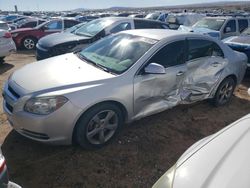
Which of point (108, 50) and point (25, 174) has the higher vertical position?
point (108, 50)

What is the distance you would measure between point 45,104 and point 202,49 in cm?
297

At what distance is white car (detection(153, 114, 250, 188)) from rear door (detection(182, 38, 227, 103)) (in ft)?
7.66

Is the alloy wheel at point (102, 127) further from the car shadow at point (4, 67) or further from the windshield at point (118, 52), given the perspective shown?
the car shadow at point (4, 67)

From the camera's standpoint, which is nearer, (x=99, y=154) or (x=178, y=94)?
(x=99, y=154)

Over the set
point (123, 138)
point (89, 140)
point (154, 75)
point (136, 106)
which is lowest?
point (123, 138)

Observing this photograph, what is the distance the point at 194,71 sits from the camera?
14.7 feet

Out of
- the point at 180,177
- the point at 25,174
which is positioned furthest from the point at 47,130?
the point at 180,177

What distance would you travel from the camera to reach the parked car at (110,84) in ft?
10.6

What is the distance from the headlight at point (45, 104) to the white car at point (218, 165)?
172cm

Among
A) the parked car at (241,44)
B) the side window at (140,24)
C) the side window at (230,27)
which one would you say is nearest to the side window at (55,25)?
the side window at (140,24)

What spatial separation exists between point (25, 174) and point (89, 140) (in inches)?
35.4

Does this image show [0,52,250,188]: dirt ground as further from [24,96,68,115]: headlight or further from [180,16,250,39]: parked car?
[180,16,250,39]: parked car

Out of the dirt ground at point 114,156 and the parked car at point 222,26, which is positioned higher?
the parked car at point 222,26

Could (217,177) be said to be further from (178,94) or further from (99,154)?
(178,94)
